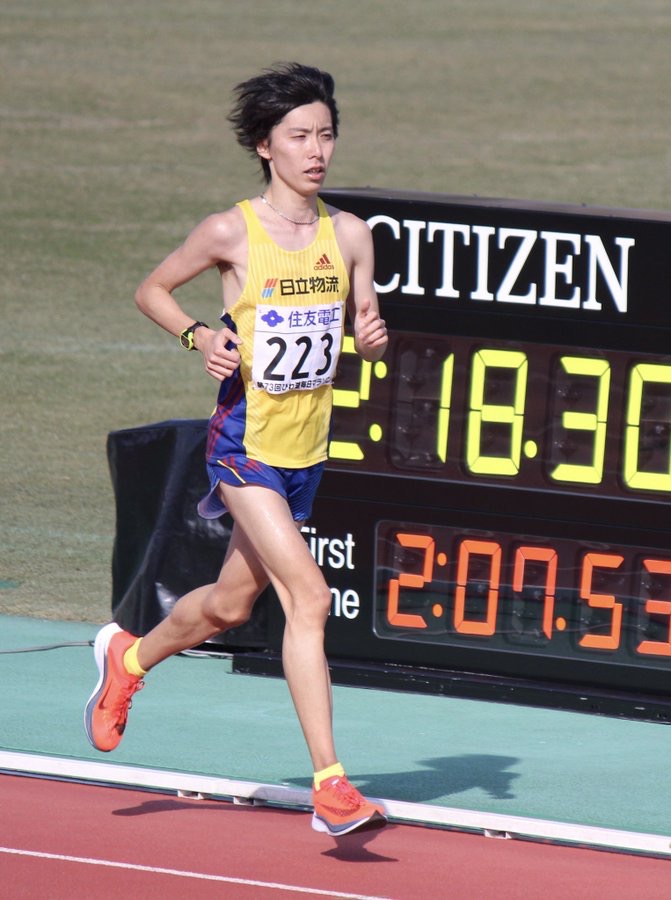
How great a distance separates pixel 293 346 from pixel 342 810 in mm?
1310

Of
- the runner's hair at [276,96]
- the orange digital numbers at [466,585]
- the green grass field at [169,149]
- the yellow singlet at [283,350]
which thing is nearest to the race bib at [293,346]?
the yellow singlet at [283,350]

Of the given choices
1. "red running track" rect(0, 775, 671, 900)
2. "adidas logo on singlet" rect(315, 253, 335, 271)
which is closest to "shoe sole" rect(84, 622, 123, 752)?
"red running track" rect(0, 775, 671, 900)

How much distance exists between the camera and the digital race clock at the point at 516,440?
772 cm

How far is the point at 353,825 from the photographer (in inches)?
231

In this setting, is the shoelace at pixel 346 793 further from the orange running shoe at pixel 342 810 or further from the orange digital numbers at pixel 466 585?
the orange digital numbers at pixel 466 585

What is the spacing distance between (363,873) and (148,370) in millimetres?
10393

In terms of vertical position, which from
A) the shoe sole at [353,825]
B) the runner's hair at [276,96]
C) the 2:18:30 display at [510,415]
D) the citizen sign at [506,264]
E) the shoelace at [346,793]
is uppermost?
the runner's hair at [276,96]

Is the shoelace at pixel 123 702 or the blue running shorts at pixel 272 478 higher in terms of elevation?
the blue running shorts at pixel 272 478

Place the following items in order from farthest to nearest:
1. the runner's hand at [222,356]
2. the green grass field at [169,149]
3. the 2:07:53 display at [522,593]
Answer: the green grass field at [169,149] → the 2:07:53 display at [522,593] → the runner's hand at [222,356]

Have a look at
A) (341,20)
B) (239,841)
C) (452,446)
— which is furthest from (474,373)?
(341,20)

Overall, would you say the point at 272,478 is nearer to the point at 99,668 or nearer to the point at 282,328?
the point at 282,328

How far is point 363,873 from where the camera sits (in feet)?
19.9

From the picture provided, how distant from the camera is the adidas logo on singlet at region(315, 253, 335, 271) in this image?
6.30 metres

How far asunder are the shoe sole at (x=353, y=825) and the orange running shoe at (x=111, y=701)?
0.95m
